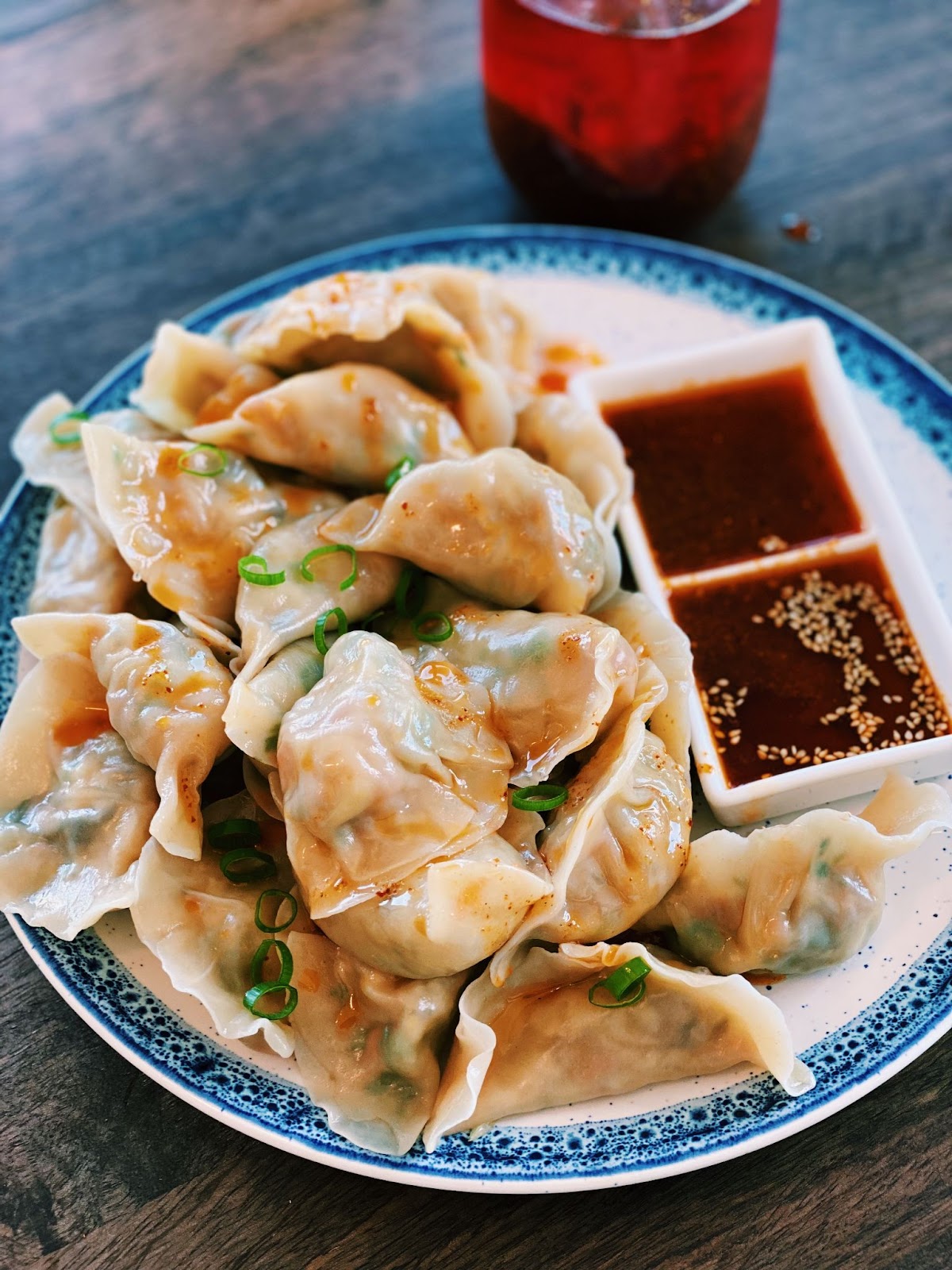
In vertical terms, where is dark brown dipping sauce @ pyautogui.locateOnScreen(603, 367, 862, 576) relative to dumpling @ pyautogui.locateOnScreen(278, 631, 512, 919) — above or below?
below

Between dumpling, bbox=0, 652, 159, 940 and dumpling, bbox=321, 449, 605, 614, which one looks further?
dumpling, bbox=321, 449, 605, 614

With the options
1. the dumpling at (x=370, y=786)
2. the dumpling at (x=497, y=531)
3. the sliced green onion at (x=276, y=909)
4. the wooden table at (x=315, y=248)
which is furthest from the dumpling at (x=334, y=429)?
the wooden table at (x=315, y=248)

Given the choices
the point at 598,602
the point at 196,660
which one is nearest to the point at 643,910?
the point at 598,602

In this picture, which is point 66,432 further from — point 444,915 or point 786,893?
point 786,893

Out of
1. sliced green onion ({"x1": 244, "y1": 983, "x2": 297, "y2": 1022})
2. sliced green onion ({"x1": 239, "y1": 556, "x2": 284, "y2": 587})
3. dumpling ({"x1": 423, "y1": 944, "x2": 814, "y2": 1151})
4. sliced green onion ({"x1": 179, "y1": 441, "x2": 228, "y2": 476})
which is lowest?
dumpling ({"x1": 423, "y1": 944, "x2": 814, "y2": 1151})

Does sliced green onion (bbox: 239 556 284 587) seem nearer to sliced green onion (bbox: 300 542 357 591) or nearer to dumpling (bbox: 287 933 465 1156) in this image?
sliced green onion (bbox: 300 542 357 591)

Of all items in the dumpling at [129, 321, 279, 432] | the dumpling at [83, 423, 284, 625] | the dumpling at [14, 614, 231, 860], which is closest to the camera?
the dumpling at [14, 614, 231, 860]

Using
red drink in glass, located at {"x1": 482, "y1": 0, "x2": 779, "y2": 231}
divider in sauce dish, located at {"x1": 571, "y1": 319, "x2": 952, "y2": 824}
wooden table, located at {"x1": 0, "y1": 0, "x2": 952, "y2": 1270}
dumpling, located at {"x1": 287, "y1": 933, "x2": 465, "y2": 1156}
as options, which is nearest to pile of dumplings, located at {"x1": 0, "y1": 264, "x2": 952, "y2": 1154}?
dumpling, located at {"x1": 287, "y1": 933, "x2": 465, "y2": 1156}

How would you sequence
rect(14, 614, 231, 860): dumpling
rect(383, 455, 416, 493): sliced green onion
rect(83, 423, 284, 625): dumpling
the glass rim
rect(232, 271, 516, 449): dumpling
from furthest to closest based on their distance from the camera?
the glass rim → rect(232, 271, 516, 449): dumpling → rect(383, 455, 416, 493): sliced green onion → rect(83, 423, 284, 625): dumpling → rect(14, 614, 231, 860): dumpling

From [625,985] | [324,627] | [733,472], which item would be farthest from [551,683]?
[733,472]
